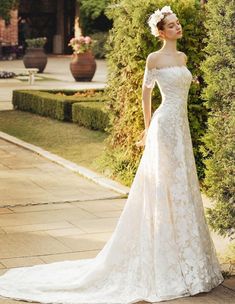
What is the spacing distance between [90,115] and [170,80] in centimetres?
987

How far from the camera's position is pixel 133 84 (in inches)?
410

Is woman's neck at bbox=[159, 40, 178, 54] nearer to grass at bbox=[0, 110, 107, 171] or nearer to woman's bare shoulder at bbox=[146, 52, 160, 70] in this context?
woman's bare shoulder at bbox=[146, 52, 160, 70]

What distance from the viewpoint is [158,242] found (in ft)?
19.3

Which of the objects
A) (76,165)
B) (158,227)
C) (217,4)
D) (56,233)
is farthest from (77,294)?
(76,165)

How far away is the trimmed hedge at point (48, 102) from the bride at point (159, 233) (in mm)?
10017

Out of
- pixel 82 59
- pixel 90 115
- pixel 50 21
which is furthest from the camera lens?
pixel 50 21

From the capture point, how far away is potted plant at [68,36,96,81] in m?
27.4

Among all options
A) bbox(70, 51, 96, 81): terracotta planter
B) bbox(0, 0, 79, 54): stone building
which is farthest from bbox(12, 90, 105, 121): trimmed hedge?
bbox(0, 0, 79, 54): stone building

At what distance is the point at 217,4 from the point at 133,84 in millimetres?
4003

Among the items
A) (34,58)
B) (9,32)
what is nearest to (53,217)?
(34,58)

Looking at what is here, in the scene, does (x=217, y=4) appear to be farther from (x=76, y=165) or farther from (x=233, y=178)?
(x=76, y=165)

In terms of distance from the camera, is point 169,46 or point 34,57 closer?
point 169,46

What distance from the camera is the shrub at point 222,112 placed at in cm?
634

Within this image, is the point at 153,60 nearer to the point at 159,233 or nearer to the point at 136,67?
the point at 159,233
